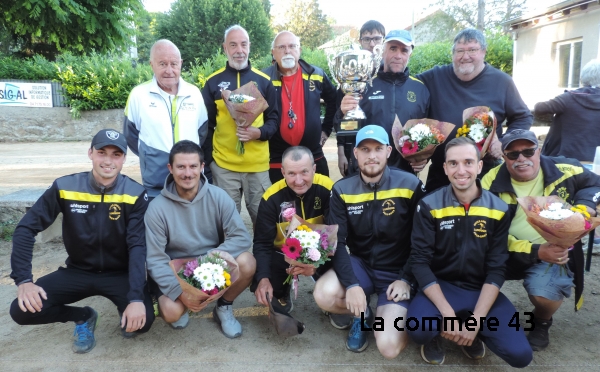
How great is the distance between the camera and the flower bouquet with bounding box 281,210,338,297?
3.45 meters

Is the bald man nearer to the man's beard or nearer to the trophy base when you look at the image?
the man's beard

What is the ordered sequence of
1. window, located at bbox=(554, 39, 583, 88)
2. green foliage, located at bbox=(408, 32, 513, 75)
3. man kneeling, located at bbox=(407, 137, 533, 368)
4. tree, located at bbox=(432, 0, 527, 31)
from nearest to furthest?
man kneeling, located at bbox=(407, 137, 533, 368) < window, located at bbox=(554, 39, 583, 88) < green foliage, located at bbox=(408, 32, 513, 75) < tree, located at bbox=(432, 0, 527, 31)

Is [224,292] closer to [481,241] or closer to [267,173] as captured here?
[267,173]

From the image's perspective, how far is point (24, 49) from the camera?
1888cm

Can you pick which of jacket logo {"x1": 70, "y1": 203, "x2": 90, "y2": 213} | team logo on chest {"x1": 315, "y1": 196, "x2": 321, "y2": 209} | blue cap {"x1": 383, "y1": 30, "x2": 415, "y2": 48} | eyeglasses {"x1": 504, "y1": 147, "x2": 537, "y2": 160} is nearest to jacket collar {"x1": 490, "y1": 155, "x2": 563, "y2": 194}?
eyeglasses {"x1": 504, "y1": 147, "x2": 537, "y2": 160}

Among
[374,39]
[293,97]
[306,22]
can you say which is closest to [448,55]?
[374,39]

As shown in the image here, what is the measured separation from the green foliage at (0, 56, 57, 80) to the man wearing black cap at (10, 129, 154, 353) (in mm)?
16146

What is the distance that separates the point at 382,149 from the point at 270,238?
4.01 ft

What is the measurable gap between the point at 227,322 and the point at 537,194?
2656mm

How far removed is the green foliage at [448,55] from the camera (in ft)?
59.5

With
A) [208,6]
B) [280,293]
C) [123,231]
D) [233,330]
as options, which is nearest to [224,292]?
[233,330]

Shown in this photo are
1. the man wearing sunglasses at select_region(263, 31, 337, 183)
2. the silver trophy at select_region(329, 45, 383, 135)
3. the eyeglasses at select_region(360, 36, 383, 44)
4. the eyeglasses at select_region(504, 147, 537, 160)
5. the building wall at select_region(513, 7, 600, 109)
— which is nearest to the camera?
the eyeglasses at select_region(504, 147, 537, 160)

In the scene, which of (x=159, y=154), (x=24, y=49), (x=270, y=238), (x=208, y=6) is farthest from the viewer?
(x=208, y=6)

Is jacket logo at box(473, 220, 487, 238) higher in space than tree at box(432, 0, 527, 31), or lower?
lower
